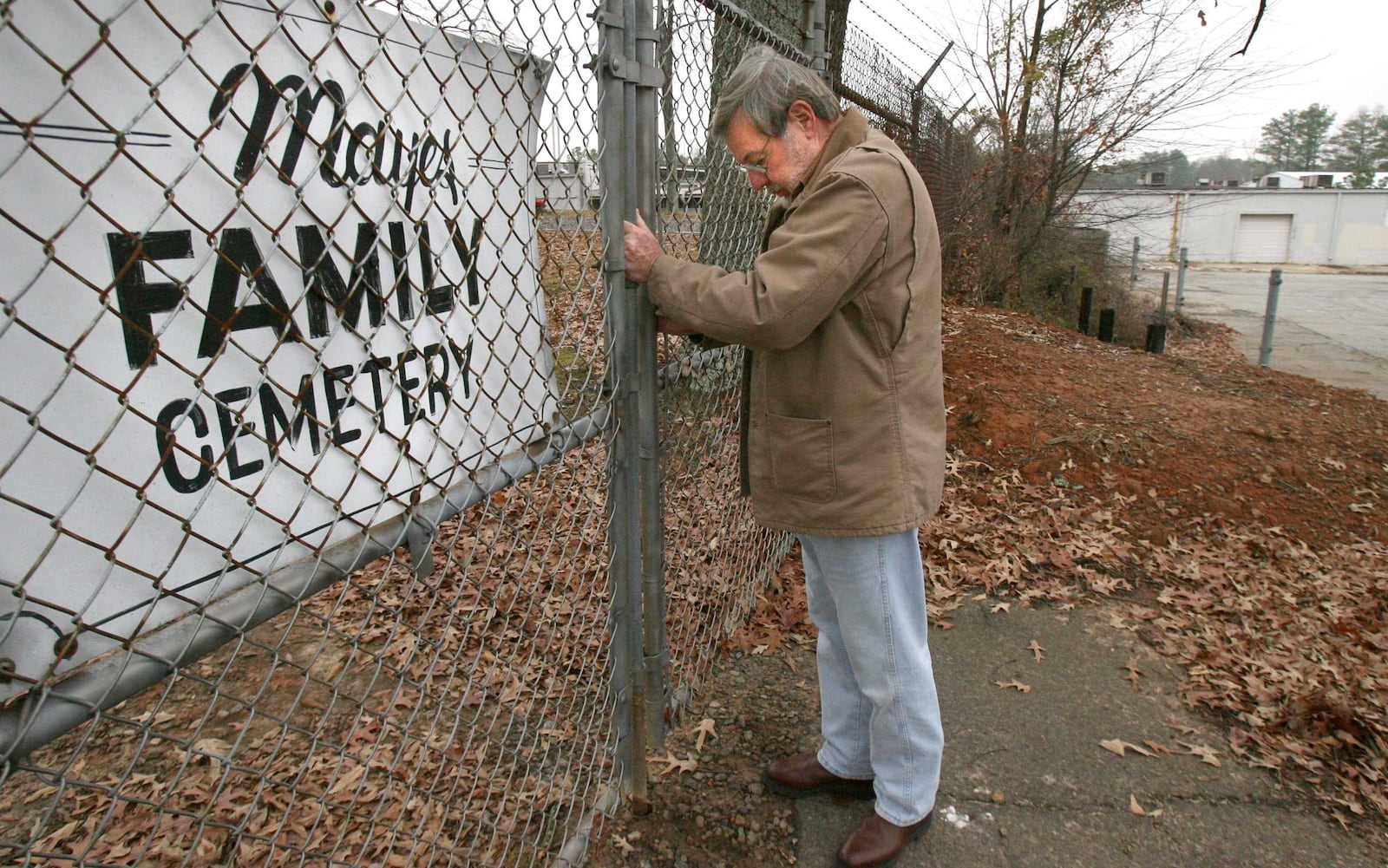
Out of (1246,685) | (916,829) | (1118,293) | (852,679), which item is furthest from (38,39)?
(1118,293)

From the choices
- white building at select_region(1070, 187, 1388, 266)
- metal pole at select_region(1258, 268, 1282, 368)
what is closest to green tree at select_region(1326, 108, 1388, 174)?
white building at select_region(1070, 187, 1388, 266)

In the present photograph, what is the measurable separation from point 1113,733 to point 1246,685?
719 mm

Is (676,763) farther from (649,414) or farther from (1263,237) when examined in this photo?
(1263,237)

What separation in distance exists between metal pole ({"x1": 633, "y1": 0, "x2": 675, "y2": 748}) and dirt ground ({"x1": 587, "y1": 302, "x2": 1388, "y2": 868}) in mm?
432

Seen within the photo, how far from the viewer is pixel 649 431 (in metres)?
2.46

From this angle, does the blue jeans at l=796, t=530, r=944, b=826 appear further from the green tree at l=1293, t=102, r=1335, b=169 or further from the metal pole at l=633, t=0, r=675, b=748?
the green tree at l=1293, t=102, r=1335, b=169

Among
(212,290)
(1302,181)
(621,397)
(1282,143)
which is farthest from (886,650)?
(1282,143)

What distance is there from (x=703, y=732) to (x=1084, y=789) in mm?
1382

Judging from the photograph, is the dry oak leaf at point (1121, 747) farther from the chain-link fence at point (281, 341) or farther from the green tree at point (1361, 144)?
the green tree at point (1361, 144)

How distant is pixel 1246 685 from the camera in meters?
3.48

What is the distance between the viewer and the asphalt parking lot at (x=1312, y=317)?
41.1 ft

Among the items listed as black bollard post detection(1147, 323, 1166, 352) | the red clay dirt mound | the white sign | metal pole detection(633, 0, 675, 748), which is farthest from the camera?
black bollard post detection(1147, 323, 1166, 352)

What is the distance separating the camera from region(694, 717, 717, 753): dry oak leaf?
310 cm

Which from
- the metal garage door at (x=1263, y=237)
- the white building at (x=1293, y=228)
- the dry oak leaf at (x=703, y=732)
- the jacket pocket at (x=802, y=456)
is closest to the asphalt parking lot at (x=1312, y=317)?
the dry oak leaf at (x=703, y=732)
